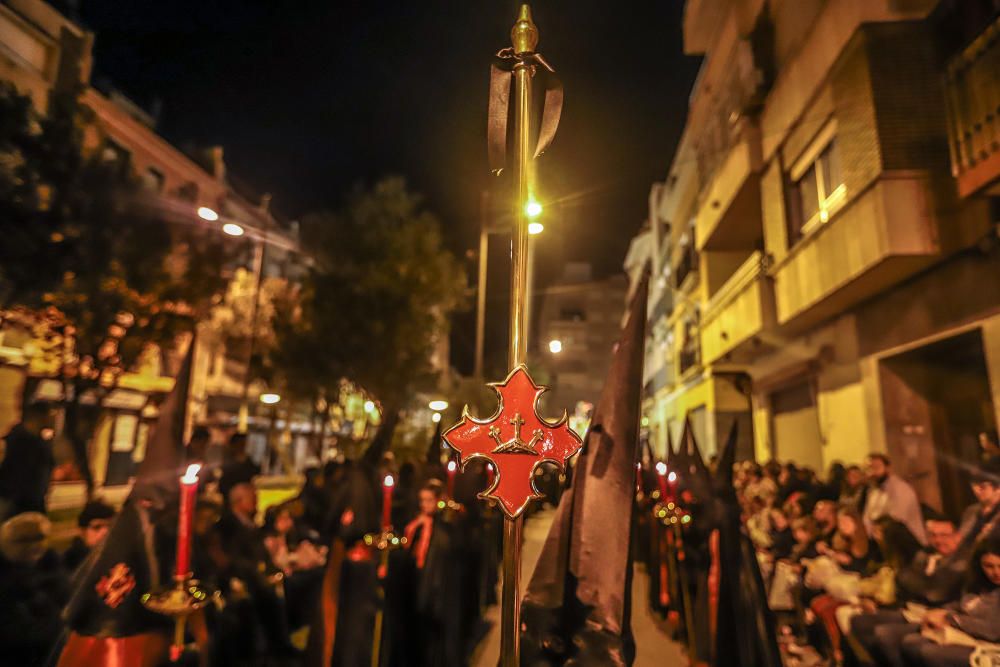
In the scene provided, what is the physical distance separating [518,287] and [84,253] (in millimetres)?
13285

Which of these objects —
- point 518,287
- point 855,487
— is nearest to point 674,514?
point 855,487

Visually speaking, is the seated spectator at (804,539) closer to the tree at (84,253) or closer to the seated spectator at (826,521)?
the seated spectator at (826,521)

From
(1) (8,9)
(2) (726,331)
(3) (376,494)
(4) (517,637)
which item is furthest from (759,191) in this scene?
(1) (8,9)

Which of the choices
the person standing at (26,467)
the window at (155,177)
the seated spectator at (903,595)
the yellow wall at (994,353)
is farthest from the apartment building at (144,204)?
the yellow wall at (994,353)

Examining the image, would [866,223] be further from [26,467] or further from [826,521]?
[26,467]

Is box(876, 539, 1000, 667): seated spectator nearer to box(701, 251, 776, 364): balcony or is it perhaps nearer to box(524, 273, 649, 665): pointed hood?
box(524, 273, 649, 665): pointed hood

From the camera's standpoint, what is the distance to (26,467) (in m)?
5.81

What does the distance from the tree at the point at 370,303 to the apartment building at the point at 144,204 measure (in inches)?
90.2

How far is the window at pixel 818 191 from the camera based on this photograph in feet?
38.3

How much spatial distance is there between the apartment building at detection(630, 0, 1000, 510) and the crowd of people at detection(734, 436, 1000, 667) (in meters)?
3.22

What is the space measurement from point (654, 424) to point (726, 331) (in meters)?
21.7

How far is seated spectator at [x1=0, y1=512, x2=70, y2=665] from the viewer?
14.9 ft

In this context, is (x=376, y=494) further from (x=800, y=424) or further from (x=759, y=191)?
(x=759, y=191)

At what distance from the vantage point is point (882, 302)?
35.5 feet
